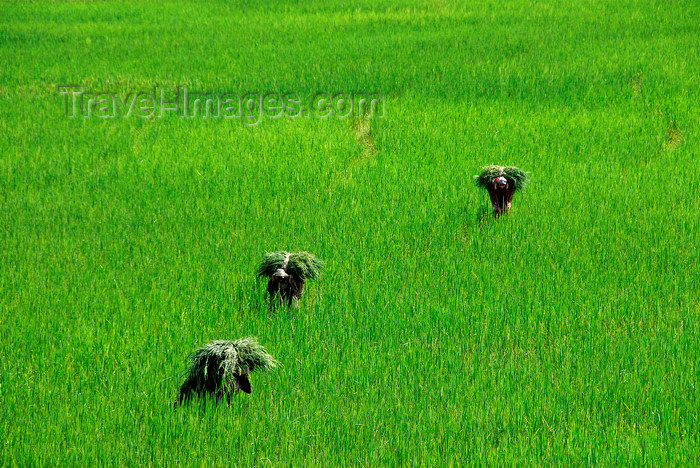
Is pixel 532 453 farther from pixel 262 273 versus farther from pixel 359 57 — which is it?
pixel 359 57

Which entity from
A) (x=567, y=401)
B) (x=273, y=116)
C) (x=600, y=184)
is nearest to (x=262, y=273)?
(x=567, y=401)

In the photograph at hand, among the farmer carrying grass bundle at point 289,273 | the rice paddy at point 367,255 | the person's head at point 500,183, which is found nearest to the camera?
the rice paddy at point 367,255

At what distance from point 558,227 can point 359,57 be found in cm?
618

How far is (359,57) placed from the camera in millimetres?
11055

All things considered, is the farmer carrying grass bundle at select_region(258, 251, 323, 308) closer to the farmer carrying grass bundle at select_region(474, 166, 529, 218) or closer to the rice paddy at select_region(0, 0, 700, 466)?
the rice paddy at select_region(0, 0, 700, 466)

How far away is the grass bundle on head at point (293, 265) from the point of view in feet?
13.9

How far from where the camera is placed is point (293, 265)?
423 cm

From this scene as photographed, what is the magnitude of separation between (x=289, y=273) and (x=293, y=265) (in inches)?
2.7
